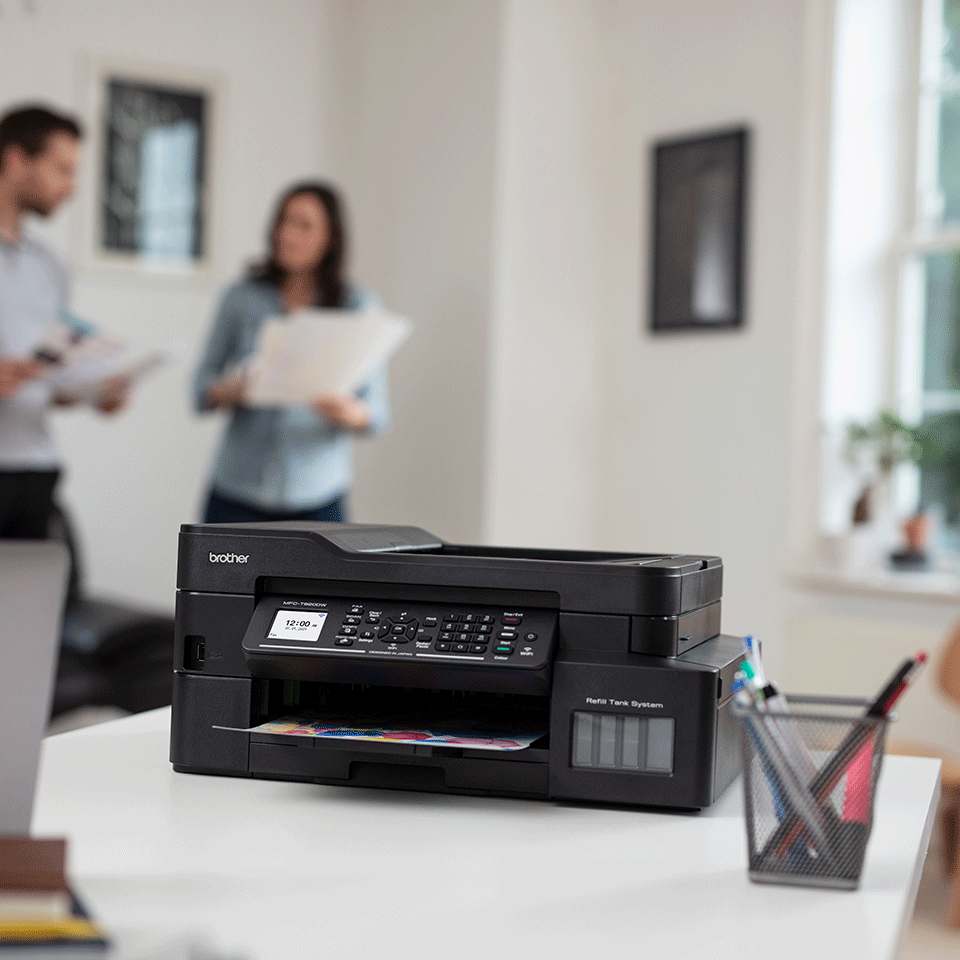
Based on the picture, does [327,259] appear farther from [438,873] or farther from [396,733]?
[438,873]

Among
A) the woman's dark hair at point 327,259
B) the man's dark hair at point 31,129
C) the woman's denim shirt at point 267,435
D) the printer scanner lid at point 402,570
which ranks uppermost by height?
the man's dark hair at point 31,129

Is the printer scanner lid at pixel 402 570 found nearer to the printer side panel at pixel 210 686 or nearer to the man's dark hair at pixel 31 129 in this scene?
the printer side panel at pixel 210 686

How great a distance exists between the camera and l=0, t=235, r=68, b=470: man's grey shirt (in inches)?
112

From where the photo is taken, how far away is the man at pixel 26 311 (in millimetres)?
2855

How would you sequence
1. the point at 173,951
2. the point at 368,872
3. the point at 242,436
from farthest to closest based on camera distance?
the point at 242,436, the point at 368,872, the point at 173,951

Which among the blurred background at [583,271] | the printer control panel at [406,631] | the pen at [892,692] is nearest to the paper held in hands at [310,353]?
the blurred background at [583,271]

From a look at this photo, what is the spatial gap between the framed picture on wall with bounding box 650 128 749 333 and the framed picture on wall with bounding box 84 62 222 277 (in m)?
1.46

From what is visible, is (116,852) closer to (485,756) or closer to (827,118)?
(485,756)

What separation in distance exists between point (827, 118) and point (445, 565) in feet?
9.07

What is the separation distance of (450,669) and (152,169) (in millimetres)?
3312

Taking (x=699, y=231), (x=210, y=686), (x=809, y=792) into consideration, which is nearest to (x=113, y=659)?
(x=699, y=231)

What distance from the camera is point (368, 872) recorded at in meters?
0.89

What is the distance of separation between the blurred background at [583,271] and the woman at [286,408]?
66 centimetres

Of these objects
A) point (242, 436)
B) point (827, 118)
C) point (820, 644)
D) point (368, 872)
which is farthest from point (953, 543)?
point (368, 872)
